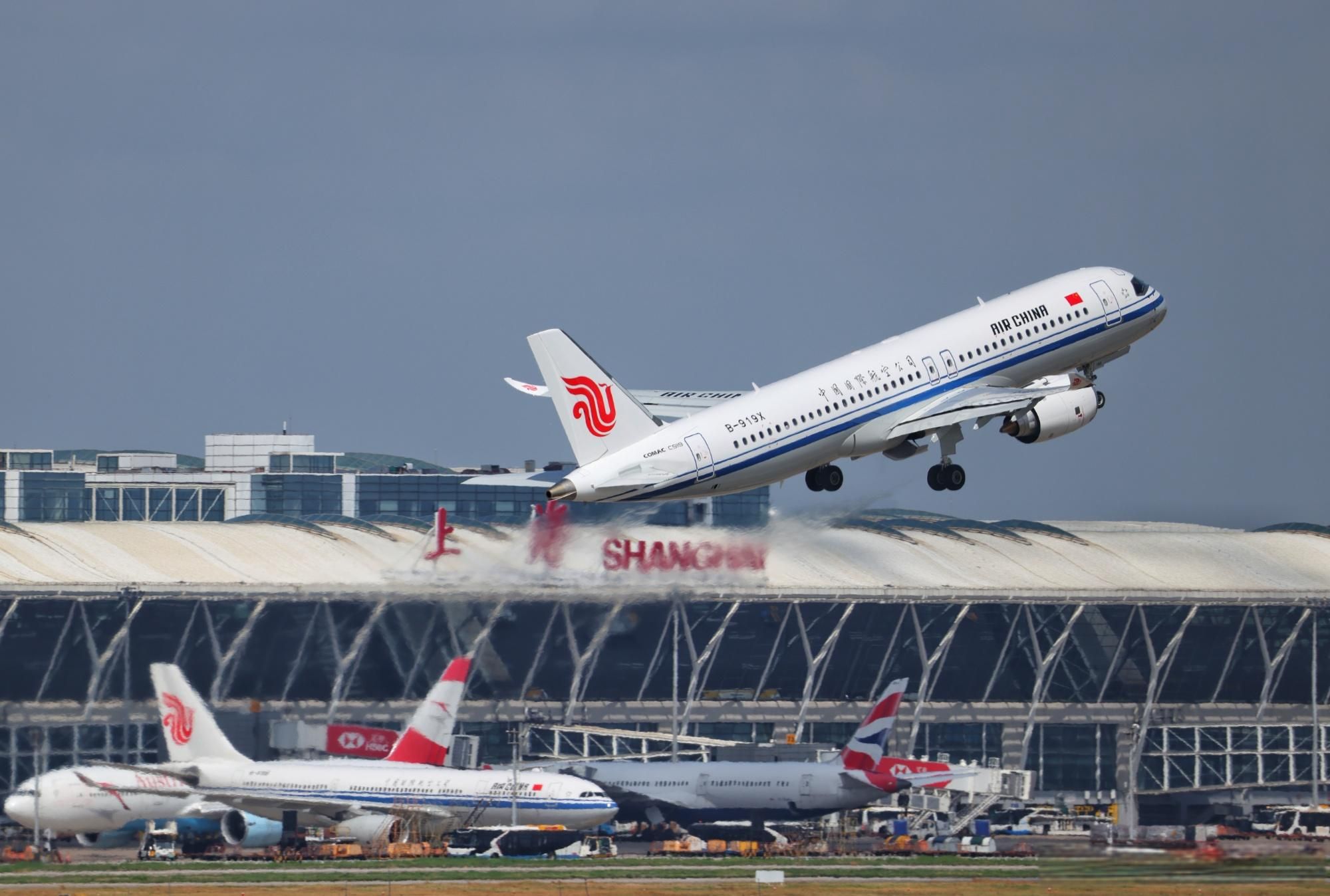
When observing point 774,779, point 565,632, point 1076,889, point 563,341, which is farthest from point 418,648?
point 1076,889

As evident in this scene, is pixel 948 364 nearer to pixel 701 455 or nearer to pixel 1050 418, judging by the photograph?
pixel 1050 418

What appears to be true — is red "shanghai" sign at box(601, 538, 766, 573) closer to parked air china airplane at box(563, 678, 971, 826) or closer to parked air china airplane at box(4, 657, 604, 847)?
parked air china airplane at box(563, 678, 971, 826)

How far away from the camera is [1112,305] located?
3302 inches

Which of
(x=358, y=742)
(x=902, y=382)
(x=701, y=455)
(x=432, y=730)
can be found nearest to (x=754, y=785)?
(x=432, y=730)

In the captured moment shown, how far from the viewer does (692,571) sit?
106m

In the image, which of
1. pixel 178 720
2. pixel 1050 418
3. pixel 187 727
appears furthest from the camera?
pixel 178 720

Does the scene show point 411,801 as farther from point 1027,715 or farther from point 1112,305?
point 1027,715

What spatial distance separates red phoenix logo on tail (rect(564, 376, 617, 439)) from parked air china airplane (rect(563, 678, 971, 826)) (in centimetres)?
2801

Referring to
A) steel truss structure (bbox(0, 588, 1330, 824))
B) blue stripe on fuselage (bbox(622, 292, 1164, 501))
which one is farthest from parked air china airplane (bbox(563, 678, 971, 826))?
blue stripe on fuselage (bbox(622, 292, 1164, 501))

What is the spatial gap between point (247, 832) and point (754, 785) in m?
21.9

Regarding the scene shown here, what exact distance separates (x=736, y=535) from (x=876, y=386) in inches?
1124

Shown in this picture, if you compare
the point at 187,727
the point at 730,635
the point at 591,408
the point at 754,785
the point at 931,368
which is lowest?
the point at 754,785

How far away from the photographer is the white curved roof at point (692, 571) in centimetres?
10688

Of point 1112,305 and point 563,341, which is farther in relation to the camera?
point 1112,305
